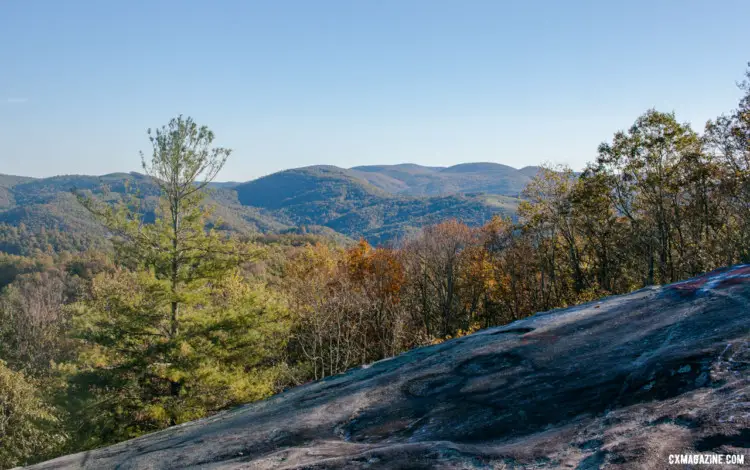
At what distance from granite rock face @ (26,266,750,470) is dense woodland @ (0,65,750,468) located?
9049 mm

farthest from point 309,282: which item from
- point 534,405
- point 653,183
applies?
point 534,405

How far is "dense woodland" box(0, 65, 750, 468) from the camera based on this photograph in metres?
16.2

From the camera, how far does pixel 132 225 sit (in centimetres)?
1673

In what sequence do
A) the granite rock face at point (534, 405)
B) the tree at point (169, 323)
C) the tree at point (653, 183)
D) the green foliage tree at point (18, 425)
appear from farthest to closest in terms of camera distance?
the green foliage tree at point (18, 425), the tree at point (653, 183), the tree at point (169, 323), the granite rock face at point (534, 405)

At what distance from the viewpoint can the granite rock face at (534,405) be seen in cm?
364

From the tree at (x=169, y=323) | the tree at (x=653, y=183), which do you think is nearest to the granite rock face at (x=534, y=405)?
the tree at (x=169, y=323)

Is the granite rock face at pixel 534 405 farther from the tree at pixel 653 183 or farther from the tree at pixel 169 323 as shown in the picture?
the tree at pixel 653 183

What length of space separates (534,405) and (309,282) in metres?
25.7

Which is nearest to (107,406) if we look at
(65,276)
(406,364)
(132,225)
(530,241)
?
(132,225)

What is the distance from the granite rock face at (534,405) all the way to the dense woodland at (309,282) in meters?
9.05

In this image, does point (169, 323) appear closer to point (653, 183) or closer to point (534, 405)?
point (534, 405)

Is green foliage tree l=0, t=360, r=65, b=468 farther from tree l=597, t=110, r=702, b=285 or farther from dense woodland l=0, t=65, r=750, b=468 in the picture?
tree l=597, t=110, r=702, b=285

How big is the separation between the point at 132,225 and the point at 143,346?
4.25m

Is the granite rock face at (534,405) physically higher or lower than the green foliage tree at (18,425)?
higher
